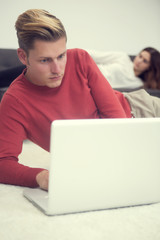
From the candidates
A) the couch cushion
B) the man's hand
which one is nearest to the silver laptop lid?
the man's hand

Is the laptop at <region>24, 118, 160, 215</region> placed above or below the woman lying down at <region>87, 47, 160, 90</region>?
above

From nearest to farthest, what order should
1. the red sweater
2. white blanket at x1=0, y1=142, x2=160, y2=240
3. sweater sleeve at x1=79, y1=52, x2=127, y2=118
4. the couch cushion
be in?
white blanket at x1=0, y1=142, x2=160, y2=240
the red sweater
sweater sleeve at x1=79, y1=52, x2=127, y2=118
the couch cushion

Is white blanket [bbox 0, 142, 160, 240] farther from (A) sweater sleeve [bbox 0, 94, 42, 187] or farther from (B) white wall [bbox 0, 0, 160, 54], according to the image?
(B) white wall [bbox 0, 0, 160, 54]

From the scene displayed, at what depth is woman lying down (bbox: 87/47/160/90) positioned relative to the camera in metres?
3.07

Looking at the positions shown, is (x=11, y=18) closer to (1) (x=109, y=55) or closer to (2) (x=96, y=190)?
(1) (x=109, y=55)

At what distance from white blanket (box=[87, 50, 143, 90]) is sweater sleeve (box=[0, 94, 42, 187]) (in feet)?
5.92

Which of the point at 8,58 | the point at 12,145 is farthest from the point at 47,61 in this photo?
the point at 8,58

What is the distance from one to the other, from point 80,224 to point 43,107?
51cm

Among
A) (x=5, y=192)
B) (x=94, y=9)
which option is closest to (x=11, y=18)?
(x=94, y=9)

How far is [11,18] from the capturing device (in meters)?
2.96

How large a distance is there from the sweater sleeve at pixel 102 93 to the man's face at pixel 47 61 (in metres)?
0.17

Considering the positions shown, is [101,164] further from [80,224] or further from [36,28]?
[36,28]

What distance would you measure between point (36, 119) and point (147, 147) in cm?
48

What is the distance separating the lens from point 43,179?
1.14 m
